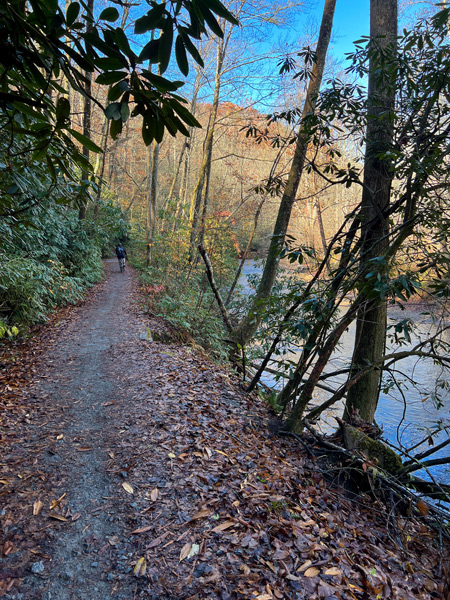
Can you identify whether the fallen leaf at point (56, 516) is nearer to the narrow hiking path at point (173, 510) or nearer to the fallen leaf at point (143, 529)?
the narrow hiking path at point (173, 510)

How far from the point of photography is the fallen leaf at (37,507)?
237 centimetres

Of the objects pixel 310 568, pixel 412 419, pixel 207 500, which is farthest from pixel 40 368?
pixel 412 419

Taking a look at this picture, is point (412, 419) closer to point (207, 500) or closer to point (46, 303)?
point (207, 500)

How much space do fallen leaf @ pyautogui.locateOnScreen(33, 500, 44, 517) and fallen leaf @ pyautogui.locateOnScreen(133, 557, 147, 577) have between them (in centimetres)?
87

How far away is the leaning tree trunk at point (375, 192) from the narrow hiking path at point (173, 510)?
1.36m

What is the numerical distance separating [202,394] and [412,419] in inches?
206

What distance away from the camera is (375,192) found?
3.59 m

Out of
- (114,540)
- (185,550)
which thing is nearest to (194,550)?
(185,550)

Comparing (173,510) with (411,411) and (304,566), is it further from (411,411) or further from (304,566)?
(411,411)

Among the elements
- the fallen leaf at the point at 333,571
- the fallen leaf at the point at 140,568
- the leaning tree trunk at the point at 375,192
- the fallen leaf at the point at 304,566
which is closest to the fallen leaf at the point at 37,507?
the fallen leaf at the point at 140,568

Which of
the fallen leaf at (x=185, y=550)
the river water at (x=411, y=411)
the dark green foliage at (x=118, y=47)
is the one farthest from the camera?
the river water at (x=411, y=411)

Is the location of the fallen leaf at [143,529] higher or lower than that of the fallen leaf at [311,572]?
higher

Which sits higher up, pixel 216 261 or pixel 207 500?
pixel 216 261

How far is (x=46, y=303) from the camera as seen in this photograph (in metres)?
8.28
